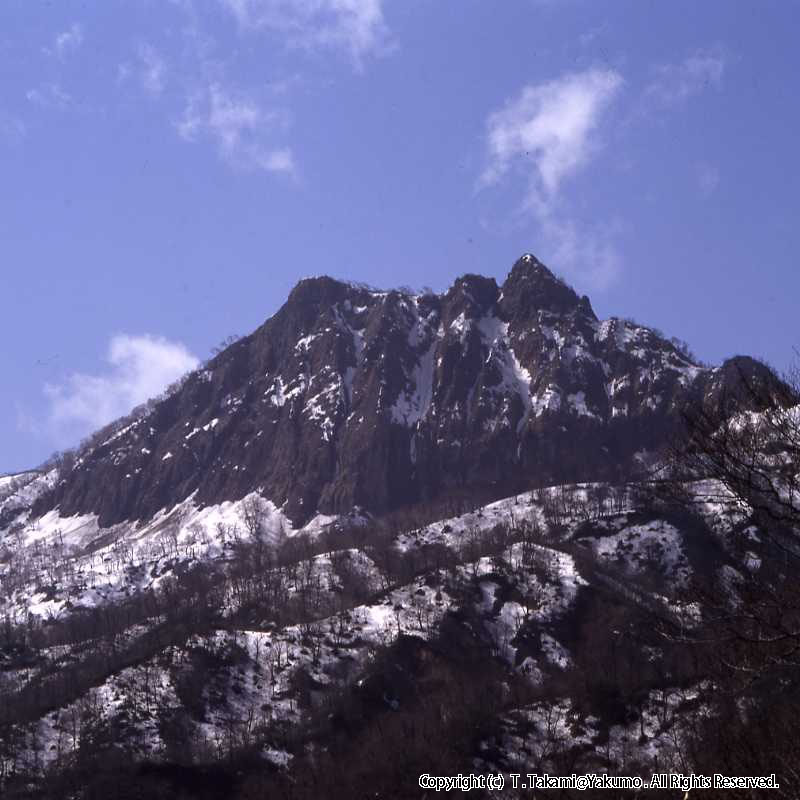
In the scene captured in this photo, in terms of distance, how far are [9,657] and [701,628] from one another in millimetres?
176657

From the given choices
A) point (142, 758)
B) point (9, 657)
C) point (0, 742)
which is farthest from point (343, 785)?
point (9, 657)

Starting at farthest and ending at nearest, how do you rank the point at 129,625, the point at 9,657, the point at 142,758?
the point at 129,625 < the point at 9,657 < the point at 142,758

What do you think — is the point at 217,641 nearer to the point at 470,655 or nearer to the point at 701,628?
the point at 470,655

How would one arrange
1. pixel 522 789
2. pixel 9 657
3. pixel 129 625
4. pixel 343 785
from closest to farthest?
pixel 522 789, pixel 343 785, pixel 9 657, pixel 129 625

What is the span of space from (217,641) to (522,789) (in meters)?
103

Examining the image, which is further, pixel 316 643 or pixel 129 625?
pixel 129 625

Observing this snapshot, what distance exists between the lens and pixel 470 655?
161125 mm

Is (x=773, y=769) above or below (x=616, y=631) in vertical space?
below

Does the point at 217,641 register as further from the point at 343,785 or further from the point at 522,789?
the point at 522,789

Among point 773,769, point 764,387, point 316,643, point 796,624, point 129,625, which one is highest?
point 129,625

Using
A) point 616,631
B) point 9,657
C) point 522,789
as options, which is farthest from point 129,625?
point 522,789

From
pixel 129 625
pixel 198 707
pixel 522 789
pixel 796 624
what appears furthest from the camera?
pixel 129 625

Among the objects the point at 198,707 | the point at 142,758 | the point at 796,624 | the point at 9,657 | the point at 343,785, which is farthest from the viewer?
the point at 9,657

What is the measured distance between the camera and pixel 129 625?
645ft
